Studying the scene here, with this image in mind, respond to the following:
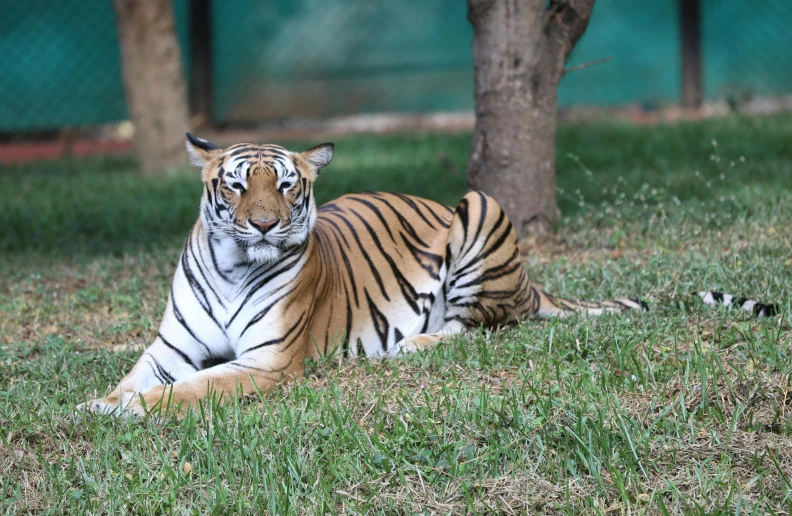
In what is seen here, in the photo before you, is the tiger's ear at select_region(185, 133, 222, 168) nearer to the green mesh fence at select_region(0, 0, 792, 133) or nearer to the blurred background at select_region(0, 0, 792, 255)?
the blurred background at select_region(0, 0, 792, 255)

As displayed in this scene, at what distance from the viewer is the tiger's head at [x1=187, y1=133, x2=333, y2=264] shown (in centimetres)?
346

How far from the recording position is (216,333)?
11.9 feet

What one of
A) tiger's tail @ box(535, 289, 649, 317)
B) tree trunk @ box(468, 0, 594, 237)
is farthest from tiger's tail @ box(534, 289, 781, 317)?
tree trunk @ box(468, 0, 594, 237)

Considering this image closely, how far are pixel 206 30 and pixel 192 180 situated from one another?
167 inches

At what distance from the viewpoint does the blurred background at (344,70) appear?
38.5ft

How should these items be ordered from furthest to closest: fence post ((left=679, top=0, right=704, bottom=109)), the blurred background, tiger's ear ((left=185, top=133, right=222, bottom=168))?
fence post ((left=679, top=0, right=704, bottom=109)), the blurred background, tiger's ear ((left=185, top=133, right=222, bottom=168))

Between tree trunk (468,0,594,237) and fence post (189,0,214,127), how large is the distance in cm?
733

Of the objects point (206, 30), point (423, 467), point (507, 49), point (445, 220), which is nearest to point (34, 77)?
point (206, 30)

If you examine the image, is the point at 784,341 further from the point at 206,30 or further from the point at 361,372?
the point at 206,30

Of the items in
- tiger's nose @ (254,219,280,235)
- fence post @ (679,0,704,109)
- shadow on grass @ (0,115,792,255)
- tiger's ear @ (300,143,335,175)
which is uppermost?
fence post @ (679,0,704,109)

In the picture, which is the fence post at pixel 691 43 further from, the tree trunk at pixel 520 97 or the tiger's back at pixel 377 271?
the tiger's back at pixel 377 271

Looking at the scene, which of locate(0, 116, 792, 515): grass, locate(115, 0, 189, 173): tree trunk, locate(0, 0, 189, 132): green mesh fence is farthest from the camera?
locate(0, 0, 189, 132): green mesh fence

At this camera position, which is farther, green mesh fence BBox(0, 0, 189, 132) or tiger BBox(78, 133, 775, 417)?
green mesh fence BBox(0, 0, 189, 132)

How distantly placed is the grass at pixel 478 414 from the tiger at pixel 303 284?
0.48ft
